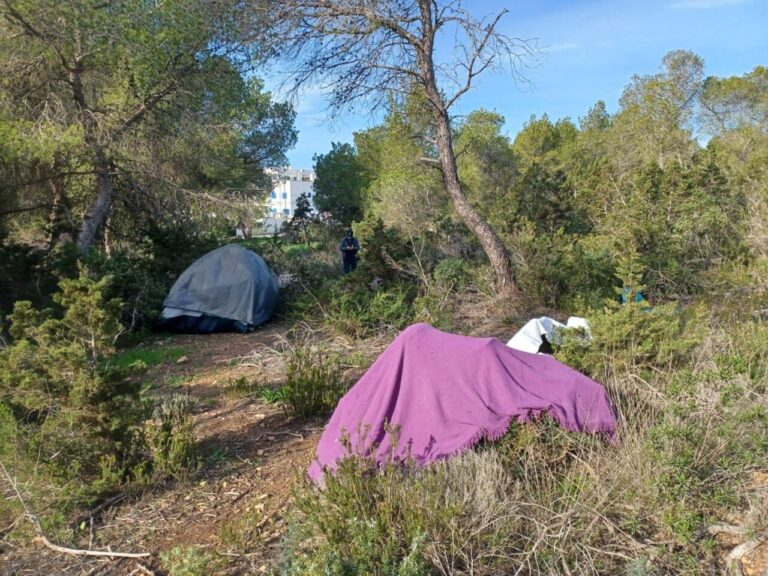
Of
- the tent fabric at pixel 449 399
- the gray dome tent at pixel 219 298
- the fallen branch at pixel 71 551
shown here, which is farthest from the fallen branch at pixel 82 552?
the gray dome tent at pixel 219 298

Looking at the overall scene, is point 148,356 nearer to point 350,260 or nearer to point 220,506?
point 220,506

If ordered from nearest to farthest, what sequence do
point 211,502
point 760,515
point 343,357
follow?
1. point 760,515
2. point 211,502
3. point 343,357

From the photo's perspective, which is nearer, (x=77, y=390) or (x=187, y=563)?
(x=187, y=563)

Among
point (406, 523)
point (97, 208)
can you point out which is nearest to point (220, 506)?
point (406, 523)

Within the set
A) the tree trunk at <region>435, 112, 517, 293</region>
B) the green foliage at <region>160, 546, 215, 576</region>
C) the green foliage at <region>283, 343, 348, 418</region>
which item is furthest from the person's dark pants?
the green foliage at <region>160, 546, 215, 576</region>

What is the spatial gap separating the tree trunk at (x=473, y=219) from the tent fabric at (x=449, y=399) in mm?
Answer: 5023

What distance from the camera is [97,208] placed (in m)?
9.90

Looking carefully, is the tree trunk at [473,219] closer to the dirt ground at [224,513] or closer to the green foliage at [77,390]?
the dirt ground at [224,513]

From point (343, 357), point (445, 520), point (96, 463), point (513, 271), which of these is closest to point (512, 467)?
point (445, 520)

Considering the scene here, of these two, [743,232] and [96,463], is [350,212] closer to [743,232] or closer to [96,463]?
[743,232]

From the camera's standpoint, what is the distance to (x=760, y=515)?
2.65 m

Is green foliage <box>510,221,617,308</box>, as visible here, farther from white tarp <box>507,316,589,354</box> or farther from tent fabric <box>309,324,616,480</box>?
tent fabric <box>309,324,616,480</box>

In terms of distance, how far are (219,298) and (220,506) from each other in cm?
581

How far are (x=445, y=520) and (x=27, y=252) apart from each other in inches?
287
